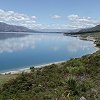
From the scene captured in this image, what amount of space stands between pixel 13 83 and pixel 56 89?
4262mm

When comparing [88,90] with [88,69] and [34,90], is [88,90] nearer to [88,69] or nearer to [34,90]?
[34,90]

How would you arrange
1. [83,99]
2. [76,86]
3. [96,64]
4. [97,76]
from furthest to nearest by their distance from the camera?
[96,64], [97,76], [76,86], [83,99]

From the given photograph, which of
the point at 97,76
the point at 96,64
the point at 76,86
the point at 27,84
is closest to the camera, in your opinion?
the point at 76,86

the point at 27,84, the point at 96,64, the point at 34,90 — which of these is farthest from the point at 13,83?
the point at 96,64

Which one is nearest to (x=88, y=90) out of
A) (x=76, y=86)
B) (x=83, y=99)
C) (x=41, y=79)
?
(x=76, y=86)

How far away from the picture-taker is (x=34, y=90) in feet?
57.1

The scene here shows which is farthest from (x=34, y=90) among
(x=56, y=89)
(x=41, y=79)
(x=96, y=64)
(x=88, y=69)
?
(x=96, y=64)

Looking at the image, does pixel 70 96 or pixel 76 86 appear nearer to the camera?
pixel 70 96

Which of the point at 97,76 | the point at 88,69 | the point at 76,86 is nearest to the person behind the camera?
the point at 76,86

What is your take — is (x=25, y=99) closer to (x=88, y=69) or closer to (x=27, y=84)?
(x=27, y=84)

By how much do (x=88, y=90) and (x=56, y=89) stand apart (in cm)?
236

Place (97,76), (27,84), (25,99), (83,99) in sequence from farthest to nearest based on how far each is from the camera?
1. (97,76)
2. (27,84)
3. (25,99)
4. (83,99)

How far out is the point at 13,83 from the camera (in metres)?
19.7

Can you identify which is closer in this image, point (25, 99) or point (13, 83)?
point (25, 99)
